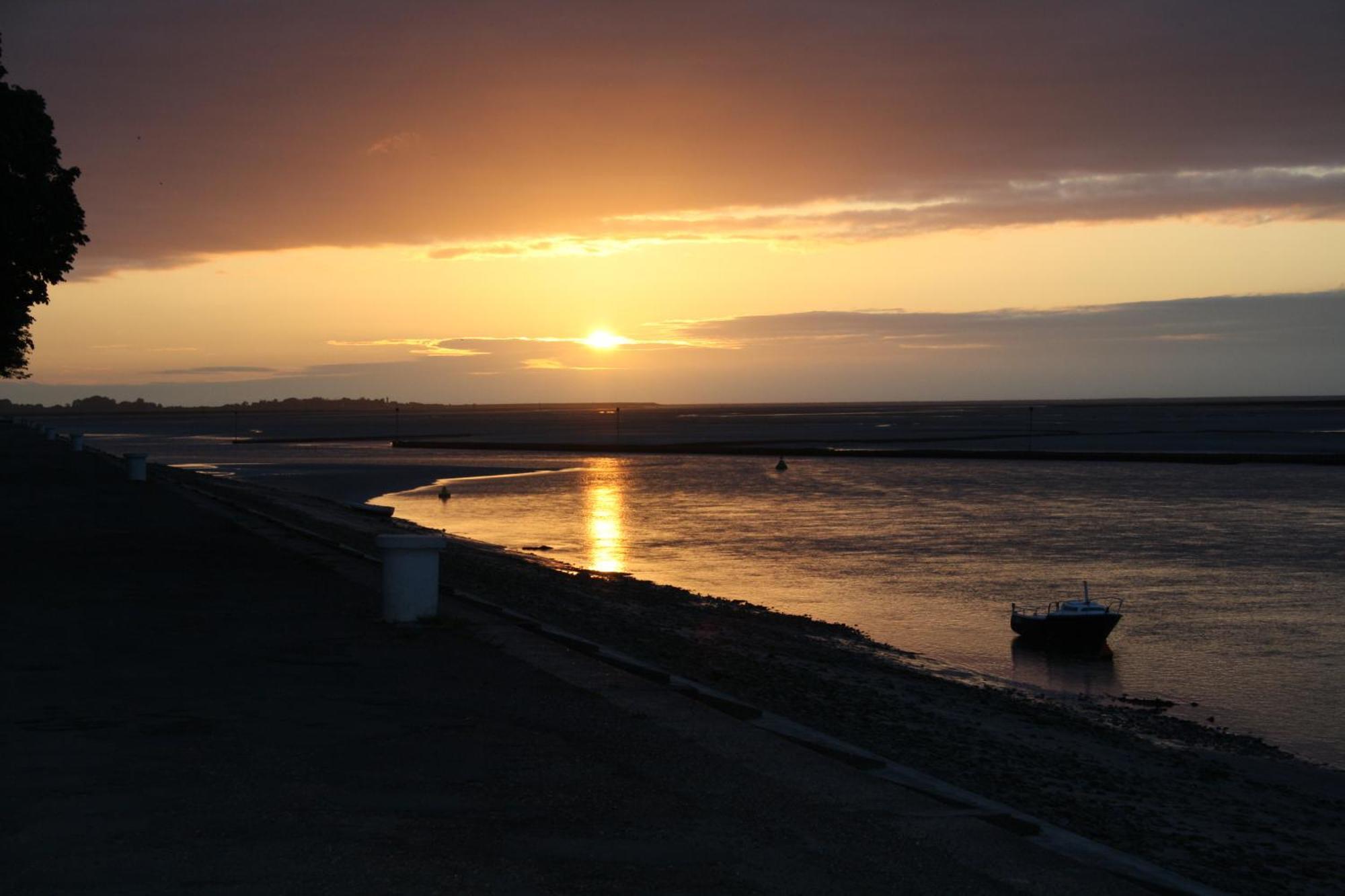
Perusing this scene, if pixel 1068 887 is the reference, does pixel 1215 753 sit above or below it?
below

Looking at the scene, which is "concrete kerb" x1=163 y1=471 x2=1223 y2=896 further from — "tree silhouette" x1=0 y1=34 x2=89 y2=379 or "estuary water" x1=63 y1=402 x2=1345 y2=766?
"tree silhouette" x1=0 y1=34 x2=89 y2=379

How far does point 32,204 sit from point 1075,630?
2236cm

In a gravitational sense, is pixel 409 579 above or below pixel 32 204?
below

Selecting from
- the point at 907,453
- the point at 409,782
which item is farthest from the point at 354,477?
the point at 409,782

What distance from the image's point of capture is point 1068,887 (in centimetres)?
626

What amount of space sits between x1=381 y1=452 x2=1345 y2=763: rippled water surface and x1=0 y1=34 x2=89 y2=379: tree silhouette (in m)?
13.9

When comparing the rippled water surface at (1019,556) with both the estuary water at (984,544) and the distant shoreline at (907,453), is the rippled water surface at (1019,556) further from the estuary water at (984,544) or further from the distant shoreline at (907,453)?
the distant shoreline at (907,453)

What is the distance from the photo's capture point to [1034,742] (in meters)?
12.3

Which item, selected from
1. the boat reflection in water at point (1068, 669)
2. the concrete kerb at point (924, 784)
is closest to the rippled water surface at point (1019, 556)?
the boat reflection in water at point (1068, 669)

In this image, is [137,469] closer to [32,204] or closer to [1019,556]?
[32,204]

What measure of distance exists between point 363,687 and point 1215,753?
877cm

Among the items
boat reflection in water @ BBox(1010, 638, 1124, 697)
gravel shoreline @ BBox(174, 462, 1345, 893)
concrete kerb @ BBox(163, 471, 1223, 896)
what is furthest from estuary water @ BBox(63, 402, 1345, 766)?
concrete kerb @ BBox(163, 471, 1223, 896)

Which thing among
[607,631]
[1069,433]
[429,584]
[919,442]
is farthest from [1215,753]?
[1069,433]

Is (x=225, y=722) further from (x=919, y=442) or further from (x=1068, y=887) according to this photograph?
(x=919, y=442)
